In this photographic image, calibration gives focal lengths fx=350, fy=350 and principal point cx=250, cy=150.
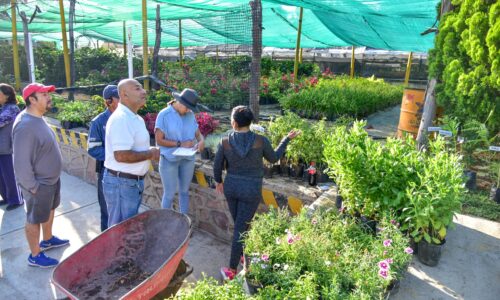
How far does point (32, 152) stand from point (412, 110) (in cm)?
498

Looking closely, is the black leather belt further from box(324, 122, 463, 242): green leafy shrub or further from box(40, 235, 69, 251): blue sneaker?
box(324, 122, 463, 242): green leafy shrub

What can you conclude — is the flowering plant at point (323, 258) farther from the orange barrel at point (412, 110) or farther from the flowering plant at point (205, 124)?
the orange barrel at point (412, 110)

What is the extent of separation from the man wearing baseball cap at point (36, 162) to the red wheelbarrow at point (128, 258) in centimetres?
105

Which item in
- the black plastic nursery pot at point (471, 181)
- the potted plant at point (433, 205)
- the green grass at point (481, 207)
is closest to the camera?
the potted plant at point (433, 205)

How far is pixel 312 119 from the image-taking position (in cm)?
772

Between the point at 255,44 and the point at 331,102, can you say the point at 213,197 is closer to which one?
the point at 255,44

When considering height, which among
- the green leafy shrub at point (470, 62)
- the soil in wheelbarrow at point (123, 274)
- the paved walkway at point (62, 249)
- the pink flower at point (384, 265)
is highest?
the green leafy shrub at point (470, 62)

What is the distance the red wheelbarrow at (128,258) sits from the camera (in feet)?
8.20

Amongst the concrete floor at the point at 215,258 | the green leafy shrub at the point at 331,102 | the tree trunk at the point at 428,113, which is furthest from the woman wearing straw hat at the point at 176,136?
the green leafy shrub at the point at 331,102

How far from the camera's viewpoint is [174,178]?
3.90 meters

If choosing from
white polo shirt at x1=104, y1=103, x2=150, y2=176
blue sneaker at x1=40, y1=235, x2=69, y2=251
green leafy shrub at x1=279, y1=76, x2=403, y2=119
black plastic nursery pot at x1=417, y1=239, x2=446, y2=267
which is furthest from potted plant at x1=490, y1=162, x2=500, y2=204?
blue sneaker at x1=40, y1=235, x2=69, y2=251

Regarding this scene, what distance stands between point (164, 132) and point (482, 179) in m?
4.07

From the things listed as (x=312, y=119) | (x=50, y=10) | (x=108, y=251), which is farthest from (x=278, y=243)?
(x=50, y=10)

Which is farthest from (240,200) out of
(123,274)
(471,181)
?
(471,181)
